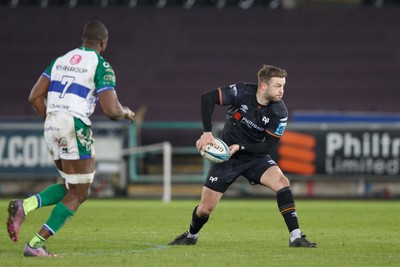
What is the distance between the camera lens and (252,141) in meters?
10.2

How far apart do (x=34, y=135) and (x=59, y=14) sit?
29.1ft

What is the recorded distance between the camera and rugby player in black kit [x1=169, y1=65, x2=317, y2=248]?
32.2 feet

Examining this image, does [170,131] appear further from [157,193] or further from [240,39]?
[240,39]

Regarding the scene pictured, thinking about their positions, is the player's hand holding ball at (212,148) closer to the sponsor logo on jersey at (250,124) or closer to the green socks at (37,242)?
the sponsor logo on jersey at (250,124)

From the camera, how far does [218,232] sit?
1196 centimetres

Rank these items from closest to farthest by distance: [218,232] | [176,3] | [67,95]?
[67,95], [218,232], [176,3]

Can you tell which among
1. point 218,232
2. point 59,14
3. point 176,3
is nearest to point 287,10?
point 176,3

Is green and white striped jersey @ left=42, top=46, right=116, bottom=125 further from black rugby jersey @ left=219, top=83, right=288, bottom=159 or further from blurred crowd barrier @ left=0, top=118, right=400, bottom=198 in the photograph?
blurred crowd barrier @ left=0, top=118, right=400, bottom=198

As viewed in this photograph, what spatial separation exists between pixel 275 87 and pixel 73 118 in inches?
92.4

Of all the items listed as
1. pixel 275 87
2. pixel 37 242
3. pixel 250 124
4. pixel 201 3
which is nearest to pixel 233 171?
pixel 250 124

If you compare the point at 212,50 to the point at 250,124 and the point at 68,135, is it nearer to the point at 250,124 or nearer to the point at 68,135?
the point at 250,124

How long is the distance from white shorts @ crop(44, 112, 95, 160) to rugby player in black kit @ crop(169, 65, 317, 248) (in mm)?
1614

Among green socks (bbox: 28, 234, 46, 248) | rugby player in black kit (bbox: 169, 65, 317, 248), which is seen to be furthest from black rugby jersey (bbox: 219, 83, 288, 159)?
green socks (bbox: 28, 234, 46, 248)

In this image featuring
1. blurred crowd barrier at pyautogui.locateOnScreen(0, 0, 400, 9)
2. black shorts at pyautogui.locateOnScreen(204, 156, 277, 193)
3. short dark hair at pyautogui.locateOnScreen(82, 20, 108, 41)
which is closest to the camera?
short dark hair at pyautogui.locateOnScreen(82, 20, 108, 41)
